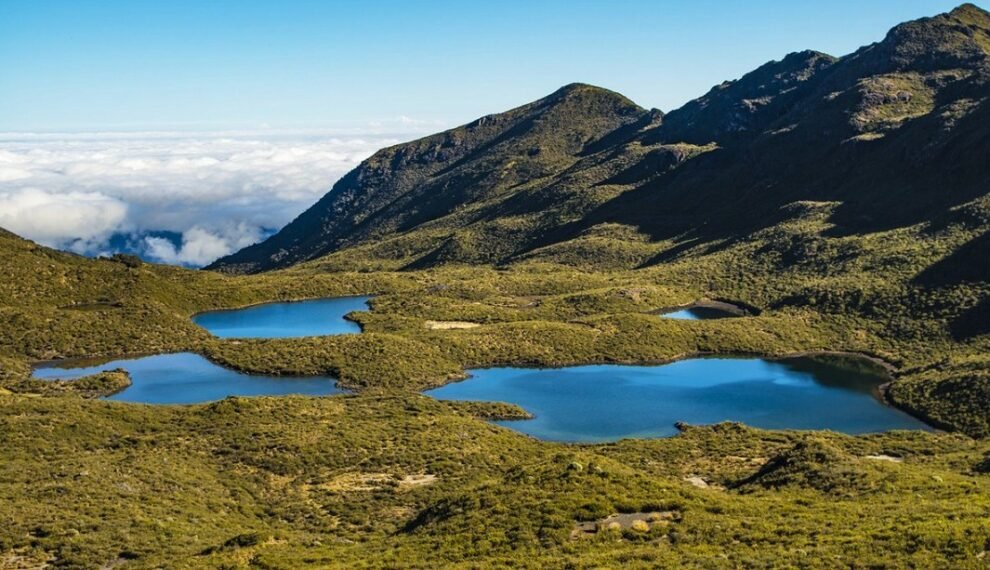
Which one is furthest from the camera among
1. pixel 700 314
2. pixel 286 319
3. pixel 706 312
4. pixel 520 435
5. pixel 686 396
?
pixel 286 319

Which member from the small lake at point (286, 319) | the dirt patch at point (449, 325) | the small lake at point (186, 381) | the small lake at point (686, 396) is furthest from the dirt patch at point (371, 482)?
the small lake at point (286, 319)

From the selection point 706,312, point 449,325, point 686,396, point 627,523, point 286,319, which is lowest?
point 286,319

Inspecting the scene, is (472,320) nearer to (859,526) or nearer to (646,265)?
(646,265)

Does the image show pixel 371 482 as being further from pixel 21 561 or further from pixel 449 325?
pixel 449 325

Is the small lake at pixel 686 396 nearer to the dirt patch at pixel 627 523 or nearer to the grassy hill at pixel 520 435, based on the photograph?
the grassy hill at pixel 520 435

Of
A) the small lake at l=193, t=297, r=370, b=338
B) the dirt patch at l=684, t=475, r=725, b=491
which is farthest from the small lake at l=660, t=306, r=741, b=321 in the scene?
the dirt patch at l=684, t=475, r=725, b=491

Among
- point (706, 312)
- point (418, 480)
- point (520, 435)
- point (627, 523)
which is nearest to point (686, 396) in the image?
point (520, 435)

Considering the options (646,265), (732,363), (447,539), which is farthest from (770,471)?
(646,265)
